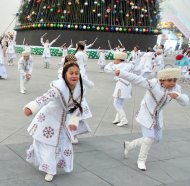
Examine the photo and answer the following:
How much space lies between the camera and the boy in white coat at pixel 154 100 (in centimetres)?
490

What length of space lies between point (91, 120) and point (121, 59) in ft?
4.81

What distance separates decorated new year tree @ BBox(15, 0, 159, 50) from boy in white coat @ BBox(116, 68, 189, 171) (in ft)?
81.9

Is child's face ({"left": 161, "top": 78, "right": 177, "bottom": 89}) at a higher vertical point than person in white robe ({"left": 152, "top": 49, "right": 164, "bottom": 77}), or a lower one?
higher

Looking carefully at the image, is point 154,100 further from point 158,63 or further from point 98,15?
point 98,15

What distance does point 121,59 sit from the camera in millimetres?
7844

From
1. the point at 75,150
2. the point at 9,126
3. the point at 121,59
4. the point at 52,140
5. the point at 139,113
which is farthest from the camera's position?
the point at 121,59

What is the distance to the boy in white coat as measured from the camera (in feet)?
16.1

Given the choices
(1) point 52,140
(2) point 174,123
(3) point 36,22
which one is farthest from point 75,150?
(3) point 36,22

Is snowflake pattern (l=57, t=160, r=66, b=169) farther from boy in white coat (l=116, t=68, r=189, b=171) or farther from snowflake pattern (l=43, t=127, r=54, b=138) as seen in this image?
boy in white coat (l=116, t=68, r=189, b=171)

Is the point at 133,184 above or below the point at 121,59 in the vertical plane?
below

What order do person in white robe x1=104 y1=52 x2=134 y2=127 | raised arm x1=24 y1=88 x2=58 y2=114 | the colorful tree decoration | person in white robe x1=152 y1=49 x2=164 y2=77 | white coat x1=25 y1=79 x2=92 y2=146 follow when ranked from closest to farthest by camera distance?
raised arm x1=24 y1=88 x2=58 y2=114, white coat x1=25 y1=79 x2=92 y2=146, person in white robe x1=104 y1=52 x2=134 y2=127, person in white robe x1=152 y1=49 x2=164 y2=77, the colorful tree decoration

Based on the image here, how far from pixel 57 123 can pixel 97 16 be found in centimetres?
2591

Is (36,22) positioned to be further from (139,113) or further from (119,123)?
(139,113)

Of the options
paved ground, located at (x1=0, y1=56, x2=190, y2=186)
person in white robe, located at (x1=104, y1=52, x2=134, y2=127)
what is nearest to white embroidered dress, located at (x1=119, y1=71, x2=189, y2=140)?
paved ground, located at (x1=0, y1=56, x2=190, y2=186)
